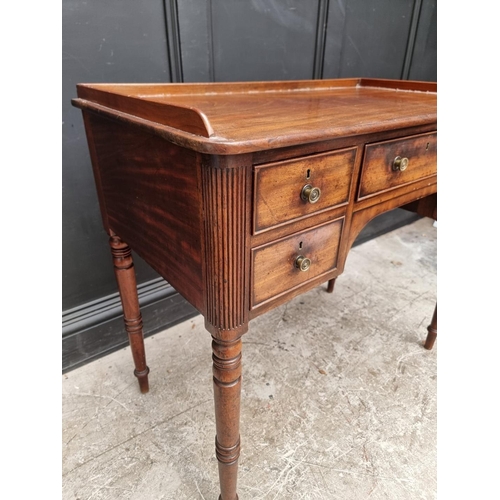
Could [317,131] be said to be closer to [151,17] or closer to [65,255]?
[151,17]

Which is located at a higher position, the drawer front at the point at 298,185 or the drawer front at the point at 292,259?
the drawer front at the point at 298,185

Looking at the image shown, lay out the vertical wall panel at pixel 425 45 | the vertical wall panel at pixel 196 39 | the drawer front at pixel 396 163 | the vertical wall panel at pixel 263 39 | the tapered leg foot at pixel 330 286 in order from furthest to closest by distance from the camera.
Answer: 1. the vertical wall panel at pixel 425 45
2. the tapered leg foot at pixel 330 286
3. the vertical wall panel at pixel 263 39
4. the vertical wall panel at pixel 196 39
5. the drawer front at pixel 396 163

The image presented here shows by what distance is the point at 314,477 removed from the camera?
1133 millimetres

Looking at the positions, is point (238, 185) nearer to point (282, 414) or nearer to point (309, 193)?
point (309, 193)

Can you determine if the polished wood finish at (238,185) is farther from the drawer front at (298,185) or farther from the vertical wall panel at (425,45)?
the vertical wall panel at (425,45)

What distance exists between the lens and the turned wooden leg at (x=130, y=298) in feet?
3.80

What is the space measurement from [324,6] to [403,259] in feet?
4.71

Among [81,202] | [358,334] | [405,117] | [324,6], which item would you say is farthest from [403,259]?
[81,202]

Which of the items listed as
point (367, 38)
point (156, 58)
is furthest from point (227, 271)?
point (367, 38)

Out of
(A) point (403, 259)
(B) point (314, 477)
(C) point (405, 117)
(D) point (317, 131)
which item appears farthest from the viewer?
(A) point (403, 259)

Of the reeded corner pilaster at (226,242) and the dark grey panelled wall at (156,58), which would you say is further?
the dark grey panelled wall at (156,58)

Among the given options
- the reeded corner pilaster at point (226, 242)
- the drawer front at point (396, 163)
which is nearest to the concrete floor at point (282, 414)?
the reeded corner pilaster at point (226, 242)

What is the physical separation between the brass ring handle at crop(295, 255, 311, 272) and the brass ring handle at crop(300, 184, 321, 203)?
124 mm

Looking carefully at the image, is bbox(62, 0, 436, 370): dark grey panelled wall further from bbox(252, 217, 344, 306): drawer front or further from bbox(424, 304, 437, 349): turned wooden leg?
bbox(424, 304, 437, 349): turned wooden leg
